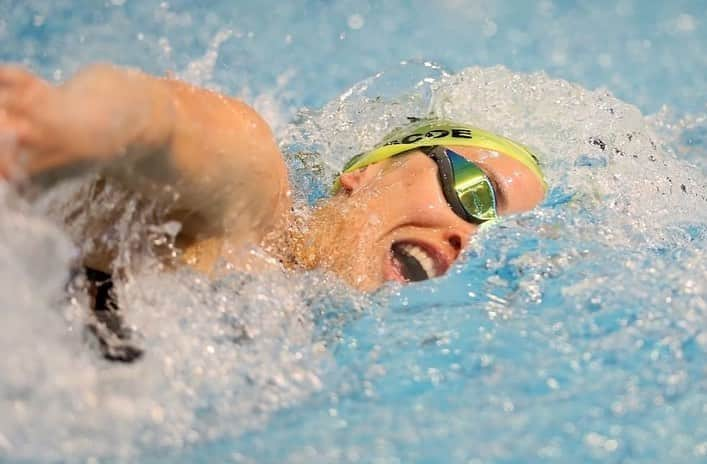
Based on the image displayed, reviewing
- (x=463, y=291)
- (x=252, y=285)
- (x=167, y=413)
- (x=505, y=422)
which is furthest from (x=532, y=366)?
(x=167, y=413)

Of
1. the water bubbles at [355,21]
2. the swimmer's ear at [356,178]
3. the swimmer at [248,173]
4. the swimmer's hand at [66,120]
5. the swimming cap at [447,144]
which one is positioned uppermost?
the water bubbles at [355,21]

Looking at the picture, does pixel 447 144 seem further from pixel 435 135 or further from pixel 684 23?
pixel 684 23

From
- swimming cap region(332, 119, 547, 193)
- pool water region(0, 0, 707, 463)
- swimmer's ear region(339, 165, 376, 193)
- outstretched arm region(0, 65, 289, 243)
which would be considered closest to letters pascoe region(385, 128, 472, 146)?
swimming cap region(332, 119, 547, 193)

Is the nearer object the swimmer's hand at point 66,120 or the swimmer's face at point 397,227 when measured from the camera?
the swimmer's hand at point 66,120

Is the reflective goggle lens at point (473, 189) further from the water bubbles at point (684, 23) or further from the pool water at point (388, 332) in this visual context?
the water bubbles at point (684, 23)

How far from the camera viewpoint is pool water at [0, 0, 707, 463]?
1.12m

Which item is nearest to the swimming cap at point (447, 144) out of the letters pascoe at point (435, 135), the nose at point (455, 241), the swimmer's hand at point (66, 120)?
the letters pascoe at point (435, 135)

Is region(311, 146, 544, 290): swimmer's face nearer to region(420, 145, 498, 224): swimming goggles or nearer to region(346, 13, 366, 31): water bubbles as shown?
region(420, 145, 498, 224): swimming goggles

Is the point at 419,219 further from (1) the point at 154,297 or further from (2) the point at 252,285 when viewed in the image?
(1) the point at 154,297

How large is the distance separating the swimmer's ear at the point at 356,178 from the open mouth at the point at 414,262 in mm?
258

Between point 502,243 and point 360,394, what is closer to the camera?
point 360,394

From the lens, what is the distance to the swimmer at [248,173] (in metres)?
0.86

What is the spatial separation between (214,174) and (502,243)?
34.3 inches

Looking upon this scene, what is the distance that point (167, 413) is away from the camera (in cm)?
118
